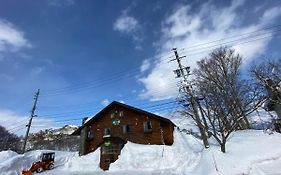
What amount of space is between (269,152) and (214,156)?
12.0 feet

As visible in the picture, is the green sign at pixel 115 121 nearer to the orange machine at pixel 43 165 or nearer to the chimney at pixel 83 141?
the chimney at pixel 83 141

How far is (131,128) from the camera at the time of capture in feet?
87.4

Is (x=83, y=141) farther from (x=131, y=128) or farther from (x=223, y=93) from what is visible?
(x=223, y=93)

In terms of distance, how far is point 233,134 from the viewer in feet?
70.9

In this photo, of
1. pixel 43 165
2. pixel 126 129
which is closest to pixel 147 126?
pixel 126 129

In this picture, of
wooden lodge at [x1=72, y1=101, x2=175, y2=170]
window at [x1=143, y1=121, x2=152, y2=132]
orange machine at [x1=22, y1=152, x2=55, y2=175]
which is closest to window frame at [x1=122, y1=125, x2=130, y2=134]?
wooden lodge at [x1=72, y1=101, x2=175, y2=170]

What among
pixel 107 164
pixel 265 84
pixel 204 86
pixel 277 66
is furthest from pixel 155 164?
pixel 277 66

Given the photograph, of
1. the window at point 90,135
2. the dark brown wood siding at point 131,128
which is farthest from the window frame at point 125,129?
the window at point 90,135

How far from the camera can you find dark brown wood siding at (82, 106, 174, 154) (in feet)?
82.1

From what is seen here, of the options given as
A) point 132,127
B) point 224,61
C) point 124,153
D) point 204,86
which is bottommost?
point 124,153

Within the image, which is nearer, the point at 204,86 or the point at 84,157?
the point at 204,86

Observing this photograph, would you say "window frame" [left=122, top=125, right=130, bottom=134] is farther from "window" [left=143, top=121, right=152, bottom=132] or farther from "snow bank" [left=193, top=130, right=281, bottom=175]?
"snow bank" [left=193, top=130, right=281, bottom=175]

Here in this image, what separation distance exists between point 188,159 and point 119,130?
10051 millimetres

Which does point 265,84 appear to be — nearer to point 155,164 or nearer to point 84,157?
point 155,164
